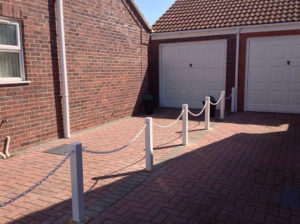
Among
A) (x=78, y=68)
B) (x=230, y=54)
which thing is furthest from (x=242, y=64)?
(x=78, y=68)

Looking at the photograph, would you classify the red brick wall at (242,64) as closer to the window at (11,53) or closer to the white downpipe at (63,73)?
the white downpipe at (63,73)

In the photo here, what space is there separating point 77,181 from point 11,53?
4.40 m

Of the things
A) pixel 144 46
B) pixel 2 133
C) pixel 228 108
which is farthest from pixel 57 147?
pixel 228 108

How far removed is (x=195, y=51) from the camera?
12.9 meters

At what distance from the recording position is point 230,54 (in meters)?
12.1

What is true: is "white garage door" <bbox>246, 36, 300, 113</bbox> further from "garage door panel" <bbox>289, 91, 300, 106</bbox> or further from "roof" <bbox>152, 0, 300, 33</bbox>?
"roof" <bbox>152, 0, 300, 33</bbox>

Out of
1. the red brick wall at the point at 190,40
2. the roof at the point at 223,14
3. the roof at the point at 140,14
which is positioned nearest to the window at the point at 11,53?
the roof at the point at 140,14

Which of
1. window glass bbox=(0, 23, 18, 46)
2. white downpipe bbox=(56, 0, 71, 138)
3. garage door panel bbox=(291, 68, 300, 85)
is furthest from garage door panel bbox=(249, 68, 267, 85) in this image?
window glass bbox=(0, 23, 18, 46)

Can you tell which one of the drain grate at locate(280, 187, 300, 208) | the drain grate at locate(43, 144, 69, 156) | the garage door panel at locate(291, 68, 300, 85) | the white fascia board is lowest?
the drain grate at locate(280, 187, 300, 208)

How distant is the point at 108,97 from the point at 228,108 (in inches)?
216

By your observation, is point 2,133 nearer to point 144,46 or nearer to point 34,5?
point 34,5

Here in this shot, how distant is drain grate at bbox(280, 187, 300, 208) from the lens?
154 inches

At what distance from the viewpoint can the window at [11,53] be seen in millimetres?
6266

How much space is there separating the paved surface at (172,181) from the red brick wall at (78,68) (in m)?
0.77
